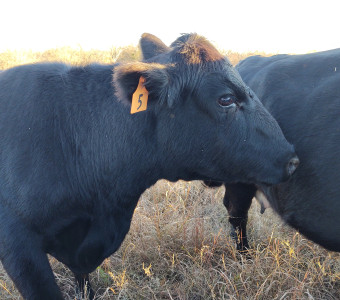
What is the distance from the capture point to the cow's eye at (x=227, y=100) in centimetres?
217

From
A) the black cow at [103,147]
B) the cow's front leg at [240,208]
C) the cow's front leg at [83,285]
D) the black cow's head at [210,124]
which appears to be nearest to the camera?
the black cow at [103,147]

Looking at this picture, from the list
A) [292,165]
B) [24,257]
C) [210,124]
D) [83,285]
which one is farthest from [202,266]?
[24,257]

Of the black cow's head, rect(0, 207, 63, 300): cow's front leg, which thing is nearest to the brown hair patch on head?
the black cow's head

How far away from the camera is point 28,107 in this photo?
7.17ft

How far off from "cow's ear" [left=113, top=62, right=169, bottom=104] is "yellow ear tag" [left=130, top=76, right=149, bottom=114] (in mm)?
19

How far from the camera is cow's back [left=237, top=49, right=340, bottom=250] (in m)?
2.18

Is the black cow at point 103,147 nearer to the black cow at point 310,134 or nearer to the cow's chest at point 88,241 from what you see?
the cow's chest at point 88,241

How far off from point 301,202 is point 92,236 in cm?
140

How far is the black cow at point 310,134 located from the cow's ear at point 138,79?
3.03 feet

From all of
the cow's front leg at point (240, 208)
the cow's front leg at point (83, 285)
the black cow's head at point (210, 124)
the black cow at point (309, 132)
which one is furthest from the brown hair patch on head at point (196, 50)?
the cow's front leg at point (83, 285)

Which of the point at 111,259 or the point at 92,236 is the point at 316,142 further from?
the point at 111,259

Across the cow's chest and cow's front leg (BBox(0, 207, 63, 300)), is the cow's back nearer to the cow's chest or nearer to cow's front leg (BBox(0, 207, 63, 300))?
the cow's chest

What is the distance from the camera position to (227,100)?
2.18 metres

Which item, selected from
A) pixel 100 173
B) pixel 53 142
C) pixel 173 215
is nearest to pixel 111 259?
pixel 173 215
